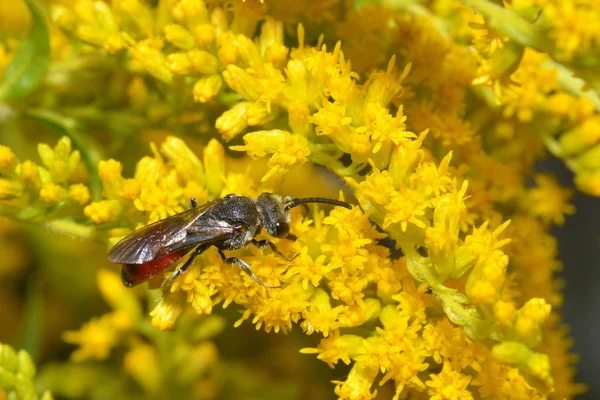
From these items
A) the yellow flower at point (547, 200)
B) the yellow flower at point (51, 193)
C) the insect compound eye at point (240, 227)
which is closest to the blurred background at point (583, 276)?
the yellow flower at point (547, 200)

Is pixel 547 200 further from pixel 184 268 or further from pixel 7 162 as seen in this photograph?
pixel 7 162

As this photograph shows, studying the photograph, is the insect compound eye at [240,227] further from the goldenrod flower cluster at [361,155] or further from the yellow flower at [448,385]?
the yellow flower at [448,385]

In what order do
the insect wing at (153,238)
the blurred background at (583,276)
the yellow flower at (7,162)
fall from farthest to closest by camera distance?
the blurred background at (583,276) → the yellow flower at (7,162) → the insect wing at (153,238)

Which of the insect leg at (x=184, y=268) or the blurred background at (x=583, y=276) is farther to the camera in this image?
the blurred background at (x=583, y=276)

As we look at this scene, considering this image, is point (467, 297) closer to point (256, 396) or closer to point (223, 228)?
point (223, 228)

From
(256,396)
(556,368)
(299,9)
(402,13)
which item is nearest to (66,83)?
(299,9)

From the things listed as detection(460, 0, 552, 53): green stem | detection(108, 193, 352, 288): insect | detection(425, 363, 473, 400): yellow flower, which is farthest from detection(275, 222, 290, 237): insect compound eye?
detection(460, 0, 552, 53): green stem

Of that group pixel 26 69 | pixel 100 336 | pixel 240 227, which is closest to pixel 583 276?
pixel 100 336
